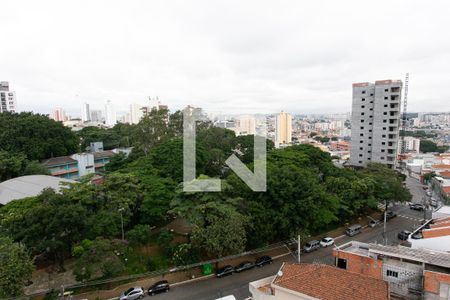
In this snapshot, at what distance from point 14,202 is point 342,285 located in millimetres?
12121

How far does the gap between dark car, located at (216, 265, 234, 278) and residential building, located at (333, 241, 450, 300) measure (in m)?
4.14

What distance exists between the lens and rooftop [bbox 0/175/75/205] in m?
13.8

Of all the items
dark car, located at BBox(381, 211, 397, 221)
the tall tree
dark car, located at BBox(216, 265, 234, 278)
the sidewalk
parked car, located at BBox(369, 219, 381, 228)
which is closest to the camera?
the tall tree

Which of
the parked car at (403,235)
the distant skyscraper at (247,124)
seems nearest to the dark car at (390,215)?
the parked car at (403,235)

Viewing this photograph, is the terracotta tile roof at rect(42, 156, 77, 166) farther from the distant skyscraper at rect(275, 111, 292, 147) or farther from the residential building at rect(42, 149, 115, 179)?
the distant skyscraper at rect(275, 111, 292, 147)

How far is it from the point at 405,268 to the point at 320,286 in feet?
9.41

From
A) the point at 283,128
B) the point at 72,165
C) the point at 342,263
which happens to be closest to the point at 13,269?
the point at 342,263

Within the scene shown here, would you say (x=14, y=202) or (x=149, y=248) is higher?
(x=14, y=202)

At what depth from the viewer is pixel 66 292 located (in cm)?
930

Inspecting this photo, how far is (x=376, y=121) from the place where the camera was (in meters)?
28.1

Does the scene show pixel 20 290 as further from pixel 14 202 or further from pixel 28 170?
pixel 28 170

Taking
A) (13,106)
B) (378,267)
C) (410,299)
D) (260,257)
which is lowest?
(260,257)

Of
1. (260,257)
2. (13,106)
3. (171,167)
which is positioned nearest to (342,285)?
(260,257)

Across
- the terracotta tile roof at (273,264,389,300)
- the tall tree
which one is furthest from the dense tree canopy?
the terracotta tile roof at (273,264,389,300)
